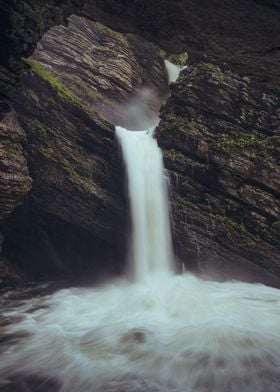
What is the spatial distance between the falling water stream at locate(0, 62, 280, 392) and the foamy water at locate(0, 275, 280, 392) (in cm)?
2

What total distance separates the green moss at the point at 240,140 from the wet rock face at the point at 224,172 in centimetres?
4

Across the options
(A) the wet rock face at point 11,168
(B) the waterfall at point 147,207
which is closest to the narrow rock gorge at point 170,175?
(A) the wet rock face at point 11,168

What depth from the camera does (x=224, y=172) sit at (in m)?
15.1

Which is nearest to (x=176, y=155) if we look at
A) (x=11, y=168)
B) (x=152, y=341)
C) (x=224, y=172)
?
(x=224, y=172)

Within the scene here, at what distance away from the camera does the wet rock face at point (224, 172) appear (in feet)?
48.2

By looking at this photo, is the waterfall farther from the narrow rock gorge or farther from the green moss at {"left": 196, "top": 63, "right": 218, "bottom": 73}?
the green moss at {"left": 196, "top": 63, "right": 218, "bottom": 73}

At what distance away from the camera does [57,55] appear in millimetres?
21531

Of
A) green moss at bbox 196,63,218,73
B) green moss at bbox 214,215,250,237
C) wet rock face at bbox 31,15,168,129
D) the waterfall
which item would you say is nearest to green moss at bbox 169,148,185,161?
the waterfall

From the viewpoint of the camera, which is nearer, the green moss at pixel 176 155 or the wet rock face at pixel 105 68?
the green moss at pixel 176 155

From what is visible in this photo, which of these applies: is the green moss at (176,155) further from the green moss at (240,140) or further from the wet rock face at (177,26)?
the wet rock face at (177,26)

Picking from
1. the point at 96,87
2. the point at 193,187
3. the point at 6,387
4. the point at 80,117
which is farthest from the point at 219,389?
the point at 96,87

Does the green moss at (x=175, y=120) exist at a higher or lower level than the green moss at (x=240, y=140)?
higher

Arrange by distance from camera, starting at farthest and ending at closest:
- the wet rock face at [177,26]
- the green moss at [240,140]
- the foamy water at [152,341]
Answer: the green moss at [240,140]
the wet rock face at [177,26]
the foamy water at [152,341]

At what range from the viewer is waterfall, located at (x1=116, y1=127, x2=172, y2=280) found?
49.0 feet
